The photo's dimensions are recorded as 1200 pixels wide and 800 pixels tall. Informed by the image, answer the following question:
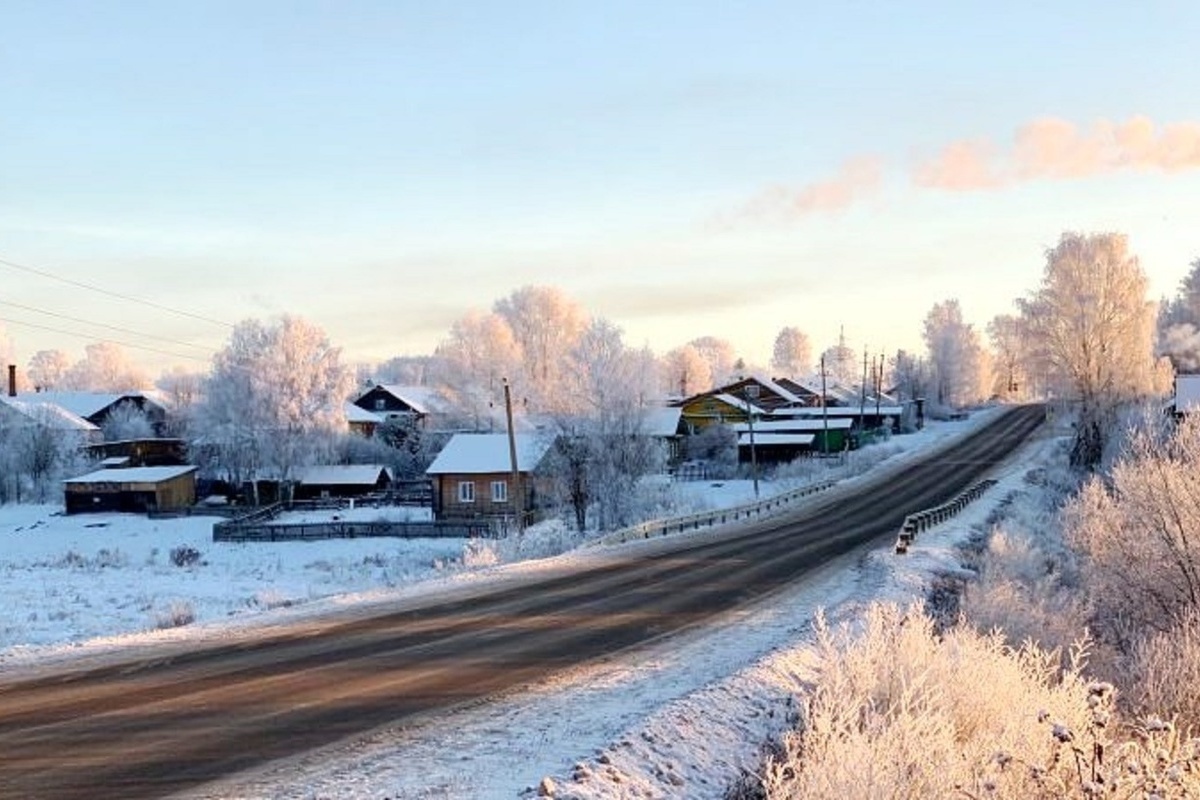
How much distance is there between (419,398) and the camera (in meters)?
98.4

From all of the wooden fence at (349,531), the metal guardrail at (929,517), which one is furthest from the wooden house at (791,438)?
the wooden fence at (349,531)

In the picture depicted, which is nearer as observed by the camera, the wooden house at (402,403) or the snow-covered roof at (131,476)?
the snow-covered roof at (131,476)

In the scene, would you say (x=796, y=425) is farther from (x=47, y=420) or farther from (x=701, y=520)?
(x=47, y=420)

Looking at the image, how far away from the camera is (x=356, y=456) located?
76.9 m

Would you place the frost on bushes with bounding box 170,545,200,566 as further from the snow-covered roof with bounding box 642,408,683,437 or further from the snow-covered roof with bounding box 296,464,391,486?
the snow-covered roof with bounding box 296,464,391,486

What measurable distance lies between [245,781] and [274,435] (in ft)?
208

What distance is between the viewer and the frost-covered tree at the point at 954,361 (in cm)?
14350

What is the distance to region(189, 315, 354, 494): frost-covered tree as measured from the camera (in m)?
69.3

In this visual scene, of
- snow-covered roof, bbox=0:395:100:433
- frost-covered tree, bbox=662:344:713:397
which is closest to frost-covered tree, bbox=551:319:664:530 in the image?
snow-covered roof, bbox=0:395:100:433

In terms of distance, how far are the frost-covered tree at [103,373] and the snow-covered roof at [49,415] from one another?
7640cm

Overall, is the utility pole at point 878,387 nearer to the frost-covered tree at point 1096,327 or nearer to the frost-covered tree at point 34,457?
the frost-covered tree at point 1096,327

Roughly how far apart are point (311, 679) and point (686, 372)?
14067 centimetres

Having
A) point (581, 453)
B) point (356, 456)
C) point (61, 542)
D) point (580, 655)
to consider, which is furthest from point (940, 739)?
point (356, 456)

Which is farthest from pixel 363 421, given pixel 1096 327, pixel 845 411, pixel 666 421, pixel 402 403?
pixel 1096 327
